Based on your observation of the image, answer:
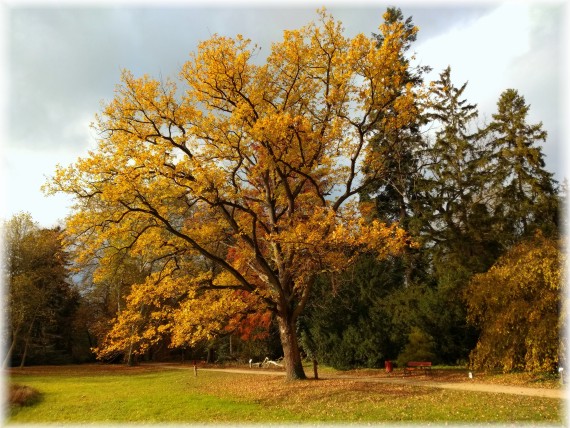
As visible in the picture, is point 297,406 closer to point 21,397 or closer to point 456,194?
point 21,397

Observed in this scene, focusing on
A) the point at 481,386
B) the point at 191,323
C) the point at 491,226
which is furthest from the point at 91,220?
the point at 491,226

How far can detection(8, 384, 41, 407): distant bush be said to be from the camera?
13649 millimetres

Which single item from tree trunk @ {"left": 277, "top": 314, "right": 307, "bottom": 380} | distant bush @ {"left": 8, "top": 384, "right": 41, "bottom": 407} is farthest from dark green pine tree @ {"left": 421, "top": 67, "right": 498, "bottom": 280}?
distant bush @ {"left": 8, "top": 384, "right": 41, "bottom": 407}

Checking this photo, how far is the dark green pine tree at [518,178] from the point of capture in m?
24.0

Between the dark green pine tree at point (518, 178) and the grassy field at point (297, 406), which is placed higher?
the dark green pine tree at point (518, 178)

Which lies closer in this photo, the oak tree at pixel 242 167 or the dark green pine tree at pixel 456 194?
the oak tree at pixel 242 167

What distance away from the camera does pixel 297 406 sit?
11523 mm

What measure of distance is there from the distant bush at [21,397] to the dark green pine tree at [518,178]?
22.8 m

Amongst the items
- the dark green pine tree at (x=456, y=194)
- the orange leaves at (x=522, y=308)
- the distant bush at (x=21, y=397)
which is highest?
the dark green pine tree at (x=456, y=194)

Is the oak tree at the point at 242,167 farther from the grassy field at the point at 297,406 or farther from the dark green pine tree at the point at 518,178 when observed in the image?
the dark green pine tree at the point at 518,178

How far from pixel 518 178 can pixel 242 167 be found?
733 inches

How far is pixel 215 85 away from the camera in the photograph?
47.6 feet

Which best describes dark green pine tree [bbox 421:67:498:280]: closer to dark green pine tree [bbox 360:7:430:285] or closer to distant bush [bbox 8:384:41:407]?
dark green pine tree [bbox 360:7:430:285]

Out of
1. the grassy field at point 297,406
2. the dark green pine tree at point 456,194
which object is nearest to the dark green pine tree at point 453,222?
the dark green pine tree at point 456,194
